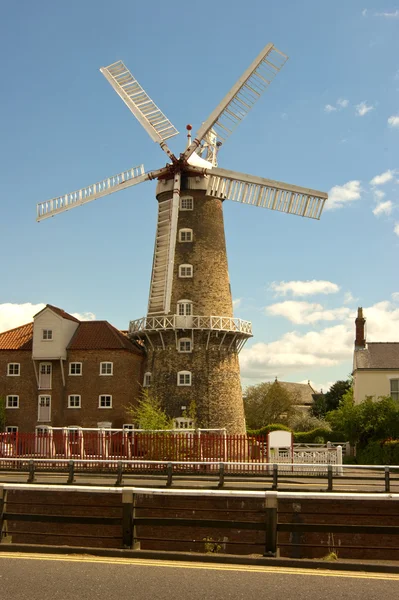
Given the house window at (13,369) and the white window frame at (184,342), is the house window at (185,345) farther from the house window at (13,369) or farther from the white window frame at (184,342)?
the house window at (13,369)

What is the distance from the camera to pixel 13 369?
47.0 meters

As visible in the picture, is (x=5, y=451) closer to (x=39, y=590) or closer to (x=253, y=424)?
(x=39, y=590)

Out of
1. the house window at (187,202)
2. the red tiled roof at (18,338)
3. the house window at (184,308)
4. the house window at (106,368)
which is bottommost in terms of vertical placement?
the house window at (106,368)

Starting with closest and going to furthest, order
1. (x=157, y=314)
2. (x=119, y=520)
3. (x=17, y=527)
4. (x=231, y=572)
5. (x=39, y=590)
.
→ (x=39, y=590) < (x=231, y=572) < (x=119, y=520) < (x=17, y=527) < (x=157, y=314)

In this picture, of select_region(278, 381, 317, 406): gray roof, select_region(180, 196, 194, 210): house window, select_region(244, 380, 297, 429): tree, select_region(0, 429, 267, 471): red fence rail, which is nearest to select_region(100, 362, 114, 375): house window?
select_region(0, 429, 267, 471): red fence rail

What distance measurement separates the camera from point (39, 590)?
10.3 m

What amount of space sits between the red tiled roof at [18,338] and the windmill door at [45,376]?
5.16 feet

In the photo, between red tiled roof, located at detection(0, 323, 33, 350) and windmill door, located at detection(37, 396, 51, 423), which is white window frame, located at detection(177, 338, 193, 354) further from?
red tiled roof, located at detection(0, 323, 33, 350)

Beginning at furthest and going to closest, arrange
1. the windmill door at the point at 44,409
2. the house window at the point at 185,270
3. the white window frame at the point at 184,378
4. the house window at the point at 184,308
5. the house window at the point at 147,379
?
the windmill door at the point at 44,409
the house window at the point at 147,379
the house window at the point at 185,270
the house window at the point at 184,308
the white window frame at the point at 184,378

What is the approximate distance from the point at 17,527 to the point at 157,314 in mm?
24094

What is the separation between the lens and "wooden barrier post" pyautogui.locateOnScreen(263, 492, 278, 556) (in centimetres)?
1170

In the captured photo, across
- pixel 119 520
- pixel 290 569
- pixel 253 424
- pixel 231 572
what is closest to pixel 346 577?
pixel 290 569

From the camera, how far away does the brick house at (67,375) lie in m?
44.9

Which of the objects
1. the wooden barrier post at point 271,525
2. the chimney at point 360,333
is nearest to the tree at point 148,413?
the chimney at point 360,333
